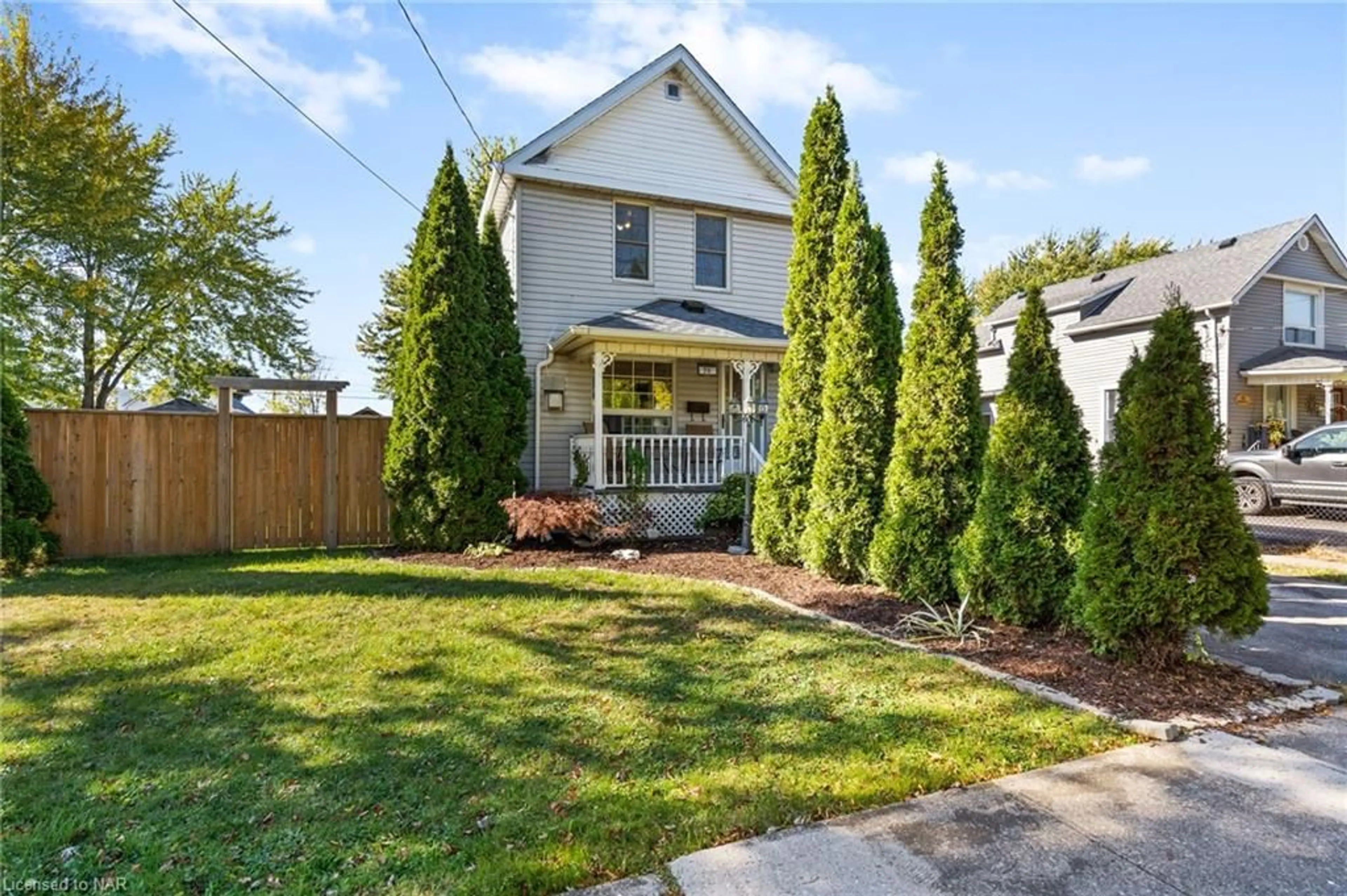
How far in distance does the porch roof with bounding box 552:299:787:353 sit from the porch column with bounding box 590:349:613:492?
0.28m

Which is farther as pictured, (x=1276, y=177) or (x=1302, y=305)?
(x=1302, y=305)

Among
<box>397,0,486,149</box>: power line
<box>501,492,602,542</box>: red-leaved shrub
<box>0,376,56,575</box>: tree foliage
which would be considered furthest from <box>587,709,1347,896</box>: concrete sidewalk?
<box>397,0,486,149</box>: power line

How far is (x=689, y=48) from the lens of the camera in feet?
37.7

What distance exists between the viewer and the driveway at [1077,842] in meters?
2.07

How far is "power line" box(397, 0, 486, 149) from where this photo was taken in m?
8.27

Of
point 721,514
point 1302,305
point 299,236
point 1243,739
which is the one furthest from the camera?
point 299,236

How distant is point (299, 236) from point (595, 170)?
14.9 m

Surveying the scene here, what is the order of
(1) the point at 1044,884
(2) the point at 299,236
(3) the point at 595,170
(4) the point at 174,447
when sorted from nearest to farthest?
(1) the point at 1044,884 < (4) the point at 174,447 < (3) the point at 595,170 < (2) the point at 299,236

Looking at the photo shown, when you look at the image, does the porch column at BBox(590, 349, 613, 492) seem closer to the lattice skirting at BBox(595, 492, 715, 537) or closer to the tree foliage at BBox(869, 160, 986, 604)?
the lattice skirting at BBox(595, 492, 715, 537)

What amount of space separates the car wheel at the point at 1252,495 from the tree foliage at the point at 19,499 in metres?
18.2

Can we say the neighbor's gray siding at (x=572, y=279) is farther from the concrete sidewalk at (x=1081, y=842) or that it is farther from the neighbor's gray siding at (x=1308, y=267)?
the neighbor's gray siding at (x=1308, y=267)

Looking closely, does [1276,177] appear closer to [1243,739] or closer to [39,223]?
[1243,739]

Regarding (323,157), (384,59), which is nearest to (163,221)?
(323,157)

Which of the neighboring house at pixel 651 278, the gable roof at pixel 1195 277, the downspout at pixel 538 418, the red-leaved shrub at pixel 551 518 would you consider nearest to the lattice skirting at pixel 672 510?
the neighboring house at pixel 651 278
